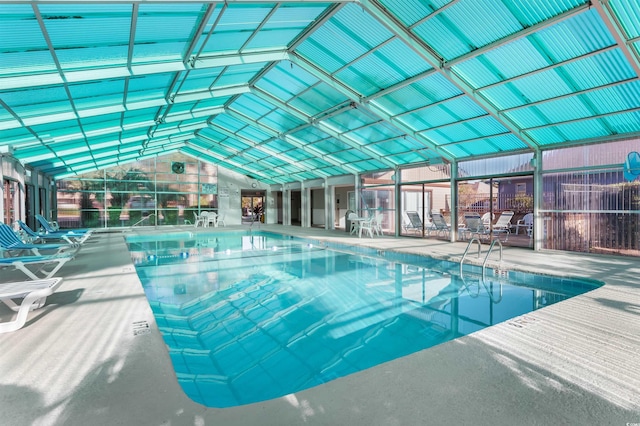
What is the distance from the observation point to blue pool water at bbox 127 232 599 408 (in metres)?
2.91

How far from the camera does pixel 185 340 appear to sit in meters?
3.56

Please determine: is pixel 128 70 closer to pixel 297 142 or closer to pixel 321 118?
pixel 321 118

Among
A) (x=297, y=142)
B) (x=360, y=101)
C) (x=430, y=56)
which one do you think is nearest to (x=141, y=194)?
(x=297, y=142)

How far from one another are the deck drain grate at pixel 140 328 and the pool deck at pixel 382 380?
0.06ft

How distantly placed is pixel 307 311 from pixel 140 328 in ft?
6.67

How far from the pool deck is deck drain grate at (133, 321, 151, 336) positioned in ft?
0.06

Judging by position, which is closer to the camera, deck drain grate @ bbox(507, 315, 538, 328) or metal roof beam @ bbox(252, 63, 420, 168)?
deck drain grate @ bbox(507, 315, 538, 328)

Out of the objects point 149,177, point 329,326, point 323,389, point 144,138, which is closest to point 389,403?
point 323,389

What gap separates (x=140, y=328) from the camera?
3.04 metres

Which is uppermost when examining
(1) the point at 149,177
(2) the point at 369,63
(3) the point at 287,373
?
(2) the point at 369,63

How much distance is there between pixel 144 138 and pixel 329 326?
11.5 m

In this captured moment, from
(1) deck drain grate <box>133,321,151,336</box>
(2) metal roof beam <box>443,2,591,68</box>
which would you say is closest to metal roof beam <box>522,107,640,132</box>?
(2) metal roof beam <box>443,2,591,68</box>

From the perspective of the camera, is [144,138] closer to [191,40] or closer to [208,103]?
[208,103]

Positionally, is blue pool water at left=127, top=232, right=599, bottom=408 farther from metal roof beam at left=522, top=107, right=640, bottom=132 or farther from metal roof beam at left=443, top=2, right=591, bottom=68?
metal roof beam at left=443, top=2, right=591, bottom=68
